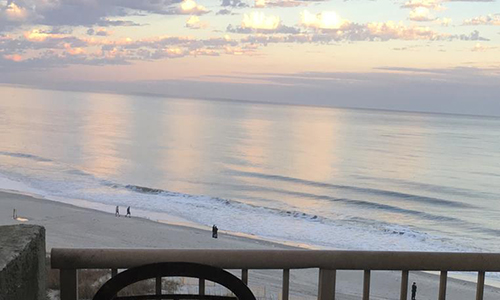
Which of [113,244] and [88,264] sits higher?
[88,264]

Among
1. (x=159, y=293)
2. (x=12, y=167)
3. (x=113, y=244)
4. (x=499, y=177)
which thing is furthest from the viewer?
(x=499, y=177)

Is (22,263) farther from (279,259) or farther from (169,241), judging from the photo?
(169,241)

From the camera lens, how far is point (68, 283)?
2047 millimetres

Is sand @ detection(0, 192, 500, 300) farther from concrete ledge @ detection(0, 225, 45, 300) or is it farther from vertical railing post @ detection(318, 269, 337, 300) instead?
concrete ledge @ detection(0, 225, 45, 300)

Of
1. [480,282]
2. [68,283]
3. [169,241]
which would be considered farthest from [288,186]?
[68,283]

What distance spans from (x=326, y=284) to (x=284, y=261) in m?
0.23

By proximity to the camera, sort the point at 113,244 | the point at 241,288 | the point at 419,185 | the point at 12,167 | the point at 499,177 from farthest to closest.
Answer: the point at 499,177, the point at 12,167, the point at 419,185, the point at 113,244, the point at 241,288

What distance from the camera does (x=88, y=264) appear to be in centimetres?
201

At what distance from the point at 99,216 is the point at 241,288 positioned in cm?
2129

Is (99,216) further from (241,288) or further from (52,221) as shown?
(241,288)

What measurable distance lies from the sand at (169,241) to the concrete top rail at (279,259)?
30.4 feet

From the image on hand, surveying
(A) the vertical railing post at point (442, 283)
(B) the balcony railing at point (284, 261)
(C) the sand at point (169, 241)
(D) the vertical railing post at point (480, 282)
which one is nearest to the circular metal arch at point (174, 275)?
(B) the balcony railing at point (284, 261)

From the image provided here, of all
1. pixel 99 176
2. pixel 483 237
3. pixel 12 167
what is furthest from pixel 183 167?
pixel 483 237

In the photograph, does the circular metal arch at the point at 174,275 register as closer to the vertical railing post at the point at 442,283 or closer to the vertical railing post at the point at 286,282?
the vertical railing post at the point at 286,282
